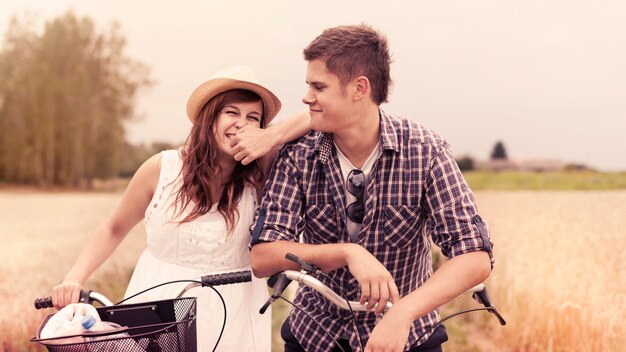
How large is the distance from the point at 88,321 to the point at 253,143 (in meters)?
1.00

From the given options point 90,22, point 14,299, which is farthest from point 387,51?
point 90,22

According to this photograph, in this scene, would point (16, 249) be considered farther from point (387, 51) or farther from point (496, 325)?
point (387, 51)

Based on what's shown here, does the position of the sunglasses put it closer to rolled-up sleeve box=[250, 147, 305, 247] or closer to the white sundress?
rolled-up sleeve box=[250, 147, 305, 247]

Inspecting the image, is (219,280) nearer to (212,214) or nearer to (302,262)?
(302,262)

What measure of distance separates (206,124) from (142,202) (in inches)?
18.4

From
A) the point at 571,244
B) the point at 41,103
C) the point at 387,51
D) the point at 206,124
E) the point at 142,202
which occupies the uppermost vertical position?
the point at 387,51

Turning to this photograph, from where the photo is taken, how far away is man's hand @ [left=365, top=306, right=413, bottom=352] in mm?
2357

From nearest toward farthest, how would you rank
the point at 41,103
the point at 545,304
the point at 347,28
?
1. the point at 347,28
2. the point at 545,304
3. the point at 41,103

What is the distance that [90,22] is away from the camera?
2605 centimetres

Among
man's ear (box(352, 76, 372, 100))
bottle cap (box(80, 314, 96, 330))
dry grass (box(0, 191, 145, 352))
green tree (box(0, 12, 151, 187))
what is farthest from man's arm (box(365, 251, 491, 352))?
green tree (box(0, 12, 151, 187))

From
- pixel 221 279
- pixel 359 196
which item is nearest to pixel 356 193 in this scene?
pixel 359 196

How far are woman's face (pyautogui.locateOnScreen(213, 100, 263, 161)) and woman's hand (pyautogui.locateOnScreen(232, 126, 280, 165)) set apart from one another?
0.09 meters

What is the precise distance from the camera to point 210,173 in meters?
3.26

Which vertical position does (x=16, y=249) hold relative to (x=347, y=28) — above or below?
below
